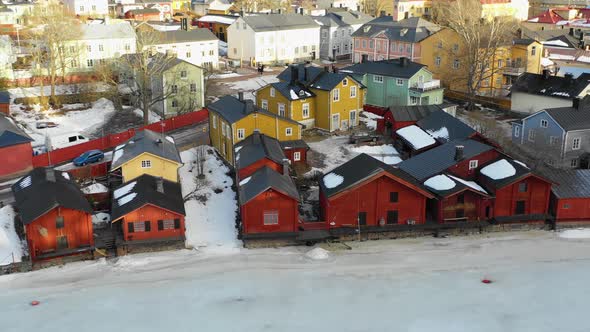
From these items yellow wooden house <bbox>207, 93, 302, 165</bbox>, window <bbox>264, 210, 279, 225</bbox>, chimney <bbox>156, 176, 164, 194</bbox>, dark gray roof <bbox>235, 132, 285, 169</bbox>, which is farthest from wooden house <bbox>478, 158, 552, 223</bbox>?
chimney <bbox>156, 176, 164, 194</bbox>

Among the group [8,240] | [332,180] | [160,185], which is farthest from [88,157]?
[332,180]

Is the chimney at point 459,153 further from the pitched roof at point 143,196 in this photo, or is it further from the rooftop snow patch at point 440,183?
the pitched roof at point 143,196

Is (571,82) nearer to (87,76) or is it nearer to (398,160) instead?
(398,160)

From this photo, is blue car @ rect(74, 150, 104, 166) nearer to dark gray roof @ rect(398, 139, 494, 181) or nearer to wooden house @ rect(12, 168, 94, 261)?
wooden house @ rect(12, 168, 94, 261)

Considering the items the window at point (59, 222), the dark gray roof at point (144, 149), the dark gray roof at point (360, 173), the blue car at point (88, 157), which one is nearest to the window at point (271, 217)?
the dark gray roof at point (360, 173)

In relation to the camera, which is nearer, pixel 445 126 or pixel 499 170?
pixel 499 170

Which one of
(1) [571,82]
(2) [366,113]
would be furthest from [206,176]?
(1) [571,82]

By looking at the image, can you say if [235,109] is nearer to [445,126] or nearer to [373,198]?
[373,198]
